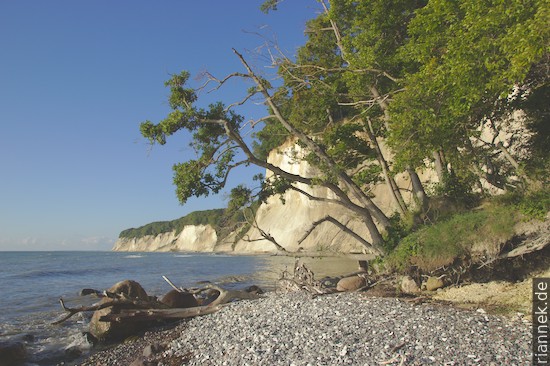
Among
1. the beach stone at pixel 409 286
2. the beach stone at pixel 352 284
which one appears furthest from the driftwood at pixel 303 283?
the beach stone at pixel 409 286

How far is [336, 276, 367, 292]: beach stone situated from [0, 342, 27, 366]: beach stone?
348 inches

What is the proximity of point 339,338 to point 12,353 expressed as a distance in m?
7.98

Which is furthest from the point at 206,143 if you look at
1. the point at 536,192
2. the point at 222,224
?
the point at 536,192

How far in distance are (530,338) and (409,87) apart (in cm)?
688

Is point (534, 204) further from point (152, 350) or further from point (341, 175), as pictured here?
point (152, 350)

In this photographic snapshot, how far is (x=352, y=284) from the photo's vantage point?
A: 12.6 metres

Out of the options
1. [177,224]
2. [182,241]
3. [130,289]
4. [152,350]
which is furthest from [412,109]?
[177,224]

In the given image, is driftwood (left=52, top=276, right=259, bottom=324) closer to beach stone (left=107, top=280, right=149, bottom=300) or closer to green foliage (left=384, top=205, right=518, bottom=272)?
beach stone (left=107, top=280, right=149, bottom=300)

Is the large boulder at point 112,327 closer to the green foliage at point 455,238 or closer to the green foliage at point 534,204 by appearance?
the green foliage at point 455,238

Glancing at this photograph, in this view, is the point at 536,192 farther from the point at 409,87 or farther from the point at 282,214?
the point at 282,214

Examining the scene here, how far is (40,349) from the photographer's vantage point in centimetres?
1012

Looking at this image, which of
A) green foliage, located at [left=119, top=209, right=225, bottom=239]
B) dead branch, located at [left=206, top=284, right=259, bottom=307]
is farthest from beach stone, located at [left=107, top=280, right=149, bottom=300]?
green foliage, located at [left=119, top=209, right=225, bottom=239]

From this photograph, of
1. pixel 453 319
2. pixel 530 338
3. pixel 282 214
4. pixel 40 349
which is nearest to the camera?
pixel 530 338

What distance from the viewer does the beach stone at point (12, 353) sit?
8836 millimetres
